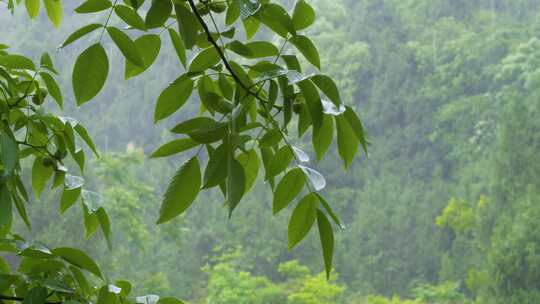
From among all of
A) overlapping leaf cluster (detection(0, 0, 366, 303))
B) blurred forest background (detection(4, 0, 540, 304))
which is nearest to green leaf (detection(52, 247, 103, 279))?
overlapping leaf cluster (detection(0, 0, 366, 303))

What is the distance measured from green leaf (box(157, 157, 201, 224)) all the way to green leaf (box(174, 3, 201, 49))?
54 millimetres

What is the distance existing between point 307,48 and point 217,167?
117 millimetres

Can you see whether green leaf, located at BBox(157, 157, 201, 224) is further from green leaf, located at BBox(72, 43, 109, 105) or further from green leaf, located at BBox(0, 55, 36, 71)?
green leaf, located at BBox(0, 55, 36, 71)

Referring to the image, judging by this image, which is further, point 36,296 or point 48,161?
point 48,161

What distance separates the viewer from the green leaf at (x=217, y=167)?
336 mm

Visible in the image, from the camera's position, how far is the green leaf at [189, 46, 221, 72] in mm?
441

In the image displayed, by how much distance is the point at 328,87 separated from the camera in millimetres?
357

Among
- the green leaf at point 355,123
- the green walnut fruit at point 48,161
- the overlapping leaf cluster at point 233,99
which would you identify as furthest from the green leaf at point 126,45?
the green walnut fruit at point 48,161

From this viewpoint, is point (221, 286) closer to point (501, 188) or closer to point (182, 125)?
point (501, 188)

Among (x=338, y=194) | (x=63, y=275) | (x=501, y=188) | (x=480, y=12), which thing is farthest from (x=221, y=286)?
(x=63, y=275)

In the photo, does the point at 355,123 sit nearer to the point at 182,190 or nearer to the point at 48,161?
the point at 182,190

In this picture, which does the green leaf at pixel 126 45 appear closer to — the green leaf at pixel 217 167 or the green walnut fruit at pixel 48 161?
the green leaf at pixel 217 167

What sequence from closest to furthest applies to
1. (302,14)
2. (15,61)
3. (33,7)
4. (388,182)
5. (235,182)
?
(235,182), (302,14), (15,61), (33,7), (388,182)

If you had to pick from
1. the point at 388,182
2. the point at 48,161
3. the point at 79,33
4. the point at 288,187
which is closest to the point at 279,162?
the point at 288,187
